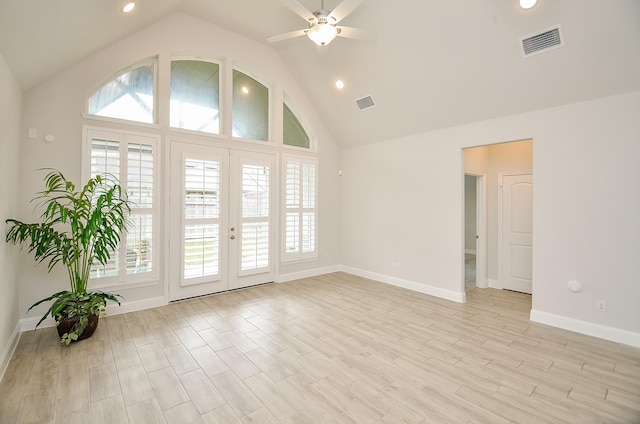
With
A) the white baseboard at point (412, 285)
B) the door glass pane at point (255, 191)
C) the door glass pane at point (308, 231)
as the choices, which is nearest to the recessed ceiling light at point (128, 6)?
the door glass pane at point (255, 191)

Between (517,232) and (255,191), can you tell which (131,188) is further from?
(517,232)

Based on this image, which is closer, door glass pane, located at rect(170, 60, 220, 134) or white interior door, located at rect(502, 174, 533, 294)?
door glass pane, located at rect(170, 60, 220, 134)

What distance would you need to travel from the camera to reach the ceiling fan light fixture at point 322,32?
2.89m

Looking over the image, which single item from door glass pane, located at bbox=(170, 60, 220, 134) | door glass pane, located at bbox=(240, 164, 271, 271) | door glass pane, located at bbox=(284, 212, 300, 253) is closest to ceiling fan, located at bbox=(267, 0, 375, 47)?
door glass pane, located at bbox=(170, 60, 220, 134)

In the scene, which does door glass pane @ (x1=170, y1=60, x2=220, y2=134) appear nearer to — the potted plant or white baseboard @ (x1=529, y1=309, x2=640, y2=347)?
the potted plant

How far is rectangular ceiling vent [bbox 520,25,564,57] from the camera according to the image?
290 cm

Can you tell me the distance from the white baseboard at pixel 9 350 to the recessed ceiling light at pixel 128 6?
3.51 metres

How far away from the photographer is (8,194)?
9.11 ft

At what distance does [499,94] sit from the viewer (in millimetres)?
3689

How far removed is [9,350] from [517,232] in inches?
268

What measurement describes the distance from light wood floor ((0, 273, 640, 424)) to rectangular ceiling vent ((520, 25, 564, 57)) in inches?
124

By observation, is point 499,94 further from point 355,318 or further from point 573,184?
point 355,318

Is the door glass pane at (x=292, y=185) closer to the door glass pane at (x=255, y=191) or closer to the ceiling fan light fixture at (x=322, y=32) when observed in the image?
the door glass pane at (x=255, y=191)

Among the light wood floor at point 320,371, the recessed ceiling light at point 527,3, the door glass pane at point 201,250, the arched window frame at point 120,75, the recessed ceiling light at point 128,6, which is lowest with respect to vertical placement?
the light wood floor at point 320,371
